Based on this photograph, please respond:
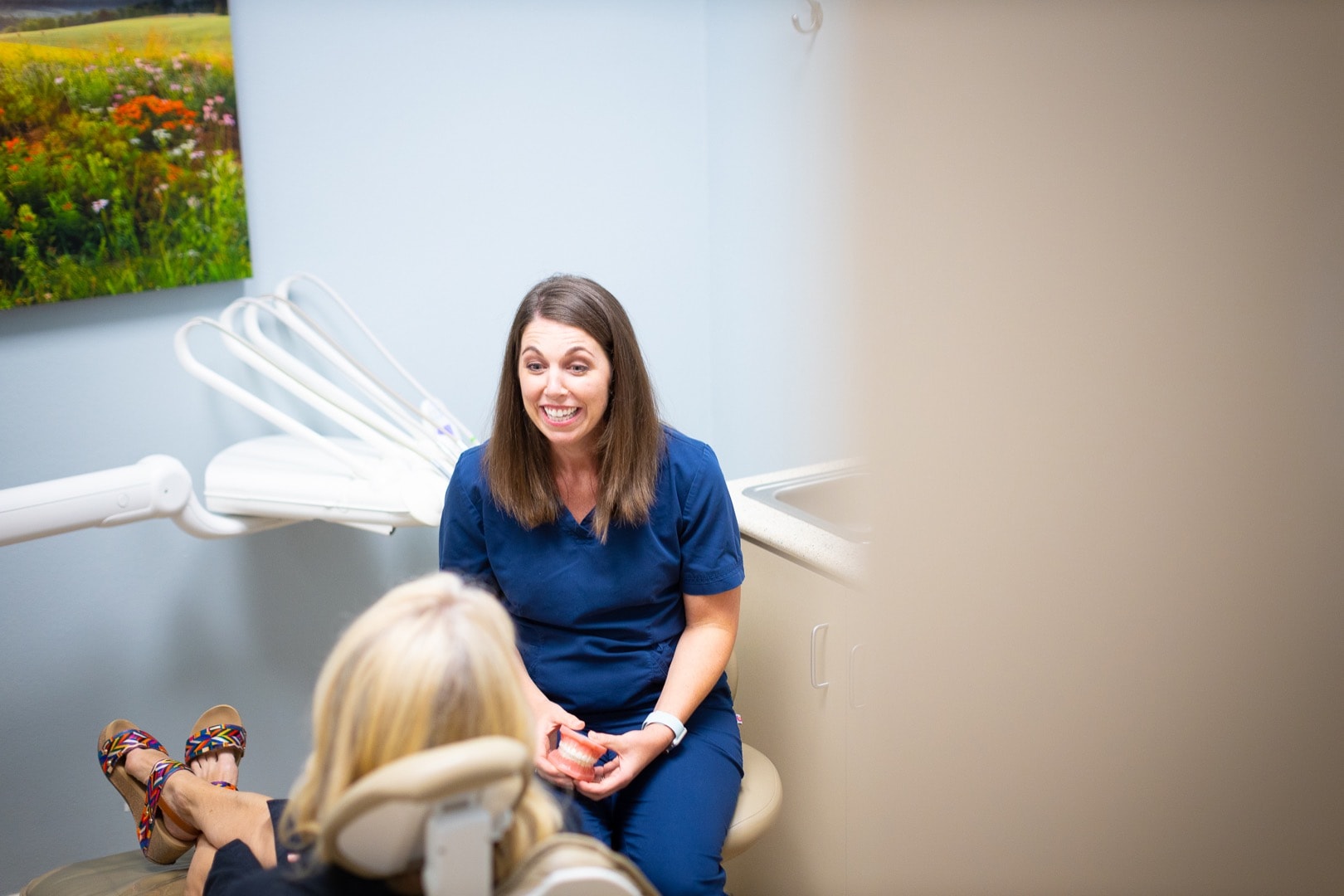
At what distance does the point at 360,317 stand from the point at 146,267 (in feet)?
1.17

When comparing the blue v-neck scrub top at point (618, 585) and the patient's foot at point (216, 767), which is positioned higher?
the blue v-neck scrub top at point (618, 585)

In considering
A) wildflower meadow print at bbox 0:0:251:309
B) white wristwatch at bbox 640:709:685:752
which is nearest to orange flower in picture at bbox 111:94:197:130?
wildflower meadow print at bbox 0:0:251:309

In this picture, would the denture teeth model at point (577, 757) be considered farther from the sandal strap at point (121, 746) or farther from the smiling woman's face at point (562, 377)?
the sandal strap at point (121, 746)

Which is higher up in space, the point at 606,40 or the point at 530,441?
the point at 606,40

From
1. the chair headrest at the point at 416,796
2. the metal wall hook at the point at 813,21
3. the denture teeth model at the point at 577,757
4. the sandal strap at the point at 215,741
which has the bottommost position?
the sandal strap at the point at 215,741

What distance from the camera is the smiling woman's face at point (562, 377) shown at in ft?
4.35

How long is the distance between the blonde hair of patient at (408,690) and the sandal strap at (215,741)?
2.50 feet

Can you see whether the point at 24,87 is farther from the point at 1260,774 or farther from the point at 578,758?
the point at 1260,774

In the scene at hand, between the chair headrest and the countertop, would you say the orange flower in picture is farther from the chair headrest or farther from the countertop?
Answer: the chair headrest

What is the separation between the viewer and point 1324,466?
0.99 feet

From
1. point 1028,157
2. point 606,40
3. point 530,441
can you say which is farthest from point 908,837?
point 606,40

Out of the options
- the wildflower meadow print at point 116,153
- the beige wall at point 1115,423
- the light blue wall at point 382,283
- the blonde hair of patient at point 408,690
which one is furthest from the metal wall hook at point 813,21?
the beige wall at point 1115,423

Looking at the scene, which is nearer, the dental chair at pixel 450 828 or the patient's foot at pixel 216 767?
the dental chair at pixel 450 828

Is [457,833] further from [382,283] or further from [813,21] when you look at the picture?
[813,21]
